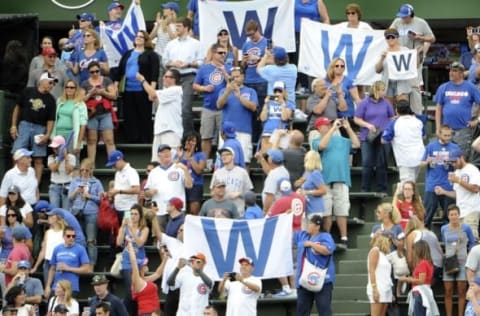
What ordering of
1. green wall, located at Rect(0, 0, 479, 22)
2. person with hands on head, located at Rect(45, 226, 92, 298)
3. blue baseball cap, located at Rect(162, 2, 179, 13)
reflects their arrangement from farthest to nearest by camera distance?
green wall, located at Rect(0, 0, 479, 22) < blue baseball cap, located at Rect(162, 2, 179, 13) < person with hands on head, located at Rect(45, 226, 92, 298)

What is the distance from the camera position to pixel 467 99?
3036 cm

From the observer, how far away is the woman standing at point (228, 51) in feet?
103

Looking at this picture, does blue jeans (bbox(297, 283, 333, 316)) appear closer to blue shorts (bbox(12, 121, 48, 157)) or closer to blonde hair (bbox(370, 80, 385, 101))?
blonde hair (bbox(370, 80, 385, 101))

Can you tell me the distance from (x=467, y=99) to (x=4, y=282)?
735 cm

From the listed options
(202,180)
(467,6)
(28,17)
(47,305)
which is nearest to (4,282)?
(47,305)

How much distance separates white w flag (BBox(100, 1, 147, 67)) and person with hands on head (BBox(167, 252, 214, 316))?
6.52 metres

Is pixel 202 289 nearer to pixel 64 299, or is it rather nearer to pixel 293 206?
pixel 293 206

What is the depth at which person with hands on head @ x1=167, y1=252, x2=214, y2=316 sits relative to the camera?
2739cm

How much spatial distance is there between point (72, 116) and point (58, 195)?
1.32m

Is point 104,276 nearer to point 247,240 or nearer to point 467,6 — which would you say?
point 247,240

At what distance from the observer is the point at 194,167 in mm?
29625

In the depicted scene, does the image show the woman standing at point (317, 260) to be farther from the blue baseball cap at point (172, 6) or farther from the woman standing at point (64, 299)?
the blue baseball cap at point (172, 6)

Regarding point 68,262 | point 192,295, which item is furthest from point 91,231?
point 192,295

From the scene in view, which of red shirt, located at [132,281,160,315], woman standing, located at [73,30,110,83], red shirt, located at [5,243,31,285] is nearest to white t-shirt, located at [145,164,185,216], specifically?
red shirt, located at [132,281,160,315]
